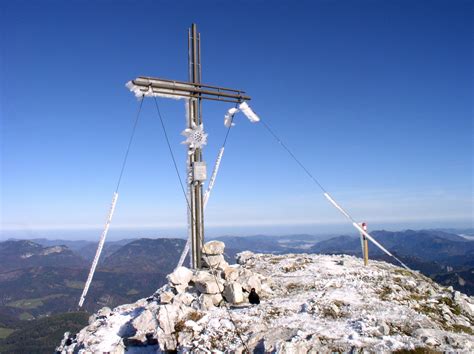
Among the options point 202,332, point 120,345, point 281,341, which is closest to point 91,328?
point 120,345

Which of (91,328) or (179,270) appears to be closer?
(91,328)

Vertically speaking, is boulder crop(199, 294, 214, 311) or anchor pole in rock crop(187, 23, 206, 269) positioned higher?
anchor pole in rock crop(187, 23, 206, 269)

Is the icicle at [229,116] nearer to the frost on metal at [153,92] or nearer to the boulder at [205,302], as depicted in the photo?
the frost on metal at [153,92]

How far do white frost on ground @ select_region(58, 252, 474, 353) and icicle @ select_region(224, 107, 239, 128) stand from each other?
977 centimetres

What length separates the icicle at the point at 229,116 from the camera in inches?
971

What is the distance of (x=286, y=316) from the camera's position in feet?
52.1

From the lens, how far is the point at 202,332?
1512 cm

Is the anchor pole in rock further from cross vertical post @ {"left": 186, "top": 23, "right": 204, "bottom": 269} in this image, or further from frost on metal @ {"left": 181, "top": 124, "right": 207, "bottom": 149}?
frost on metal @ {"left": 181, "top": 124, "right": 207, "bottom": 149}

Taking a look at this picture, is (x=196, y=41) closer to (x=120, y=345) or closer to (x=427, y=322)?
(x=120, y=345)

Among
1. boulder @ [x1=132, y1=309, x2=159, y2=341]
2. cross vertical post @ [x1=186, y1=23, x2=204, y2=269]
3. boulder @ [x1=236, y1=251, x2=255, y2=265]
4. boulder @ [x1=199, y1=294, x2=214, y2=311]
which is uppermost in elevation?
cross vertical post @ [x1=186, y1=23, x2=204, y2=269]

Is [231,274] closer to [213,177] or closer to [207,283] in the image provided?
[207,283]

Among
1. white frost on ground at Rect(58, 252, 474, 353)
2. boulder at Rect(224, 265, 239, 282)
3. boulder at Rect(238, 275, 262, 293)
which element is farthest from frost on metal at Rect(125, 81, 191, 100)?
boulder at Rect(238, 275, 262, 293)

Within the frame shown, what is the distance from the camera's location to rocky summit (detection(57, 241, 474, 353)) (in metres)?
13.4

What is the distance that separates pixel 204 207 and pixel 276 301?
7.89m
